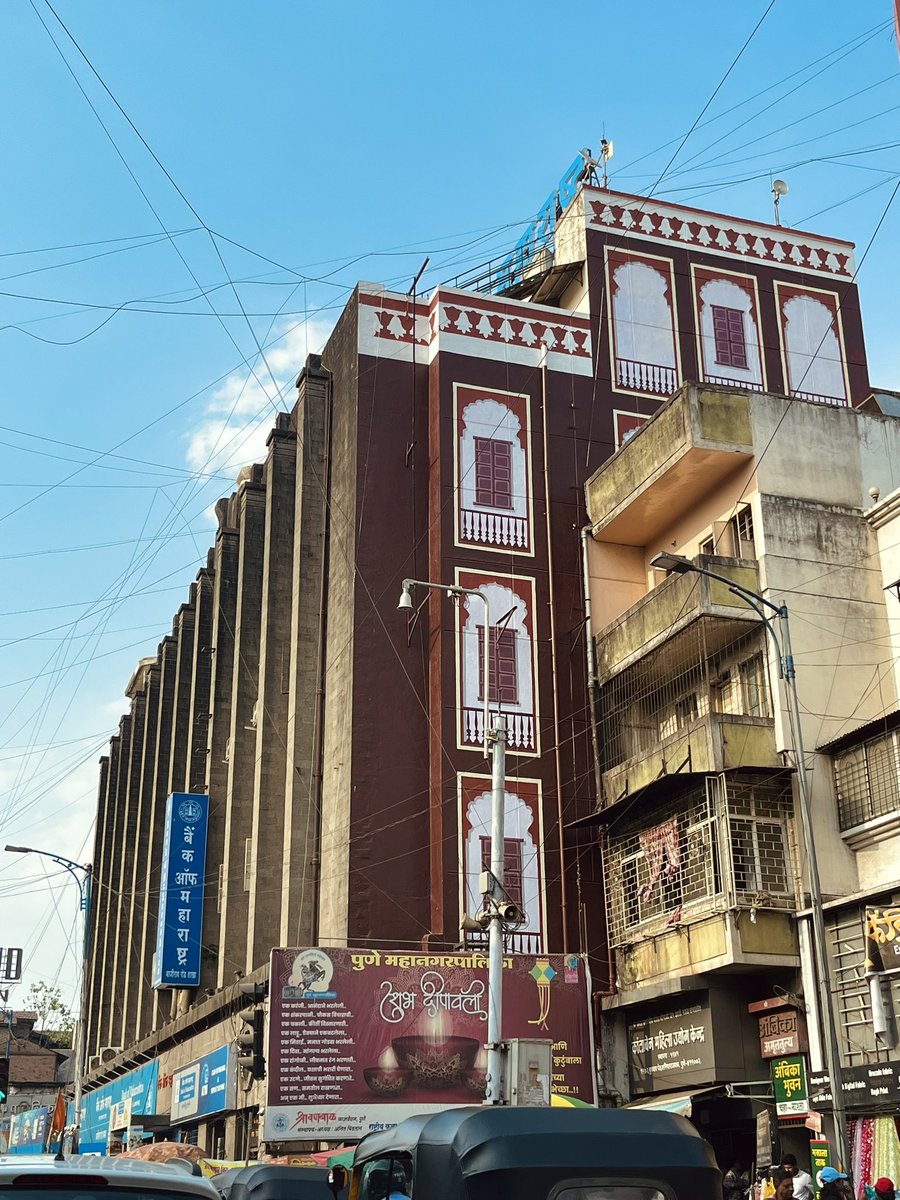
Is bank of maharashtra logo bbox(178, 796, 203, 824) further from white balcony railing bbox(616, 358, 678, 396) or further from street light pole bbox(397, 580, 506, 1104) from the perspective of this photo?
street light pole bbox(397, 580, 506, 1104)

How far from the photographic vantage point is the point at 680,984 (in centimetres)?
2505

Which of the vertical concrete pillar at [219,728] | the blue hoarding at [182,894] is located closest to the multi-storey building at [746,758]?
the vertical concrete pillar at [219,728]

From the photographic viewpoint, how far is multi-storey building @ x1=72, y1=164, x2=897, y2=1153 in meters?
29.9

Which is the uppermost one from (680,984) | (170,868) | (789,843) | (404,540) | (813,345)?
(813,345)

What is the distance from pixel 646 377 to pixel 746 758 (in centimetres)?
1302

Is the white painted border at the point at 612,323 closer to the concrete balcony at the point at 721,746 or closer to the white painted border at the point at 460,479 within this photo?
the white painted border at the point at 460,479

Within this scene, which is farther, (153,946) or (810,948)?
(153,946)

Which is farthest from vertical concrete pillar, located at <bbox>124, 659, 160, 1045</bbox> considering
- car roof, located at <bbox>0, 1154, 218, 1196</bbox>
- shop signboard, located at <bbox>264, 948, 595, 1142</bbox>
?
car roof, located at <bbox>0, 1154, 218, 1196</bbox>

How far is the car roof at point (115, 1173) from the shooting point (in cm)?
489

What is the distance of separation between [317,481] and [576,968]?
14.2m

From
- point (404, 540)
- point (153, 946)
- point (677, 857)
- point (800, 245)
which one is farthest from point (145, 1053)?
point (800, 245)

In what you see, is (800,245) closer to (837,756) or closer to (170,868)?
(837,756)

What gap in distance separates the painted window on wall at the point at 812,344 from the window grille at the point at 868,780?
1351 centimetres

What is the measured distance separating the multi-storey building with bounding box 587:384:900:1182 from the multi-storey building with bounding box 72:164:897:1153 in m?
0.38
